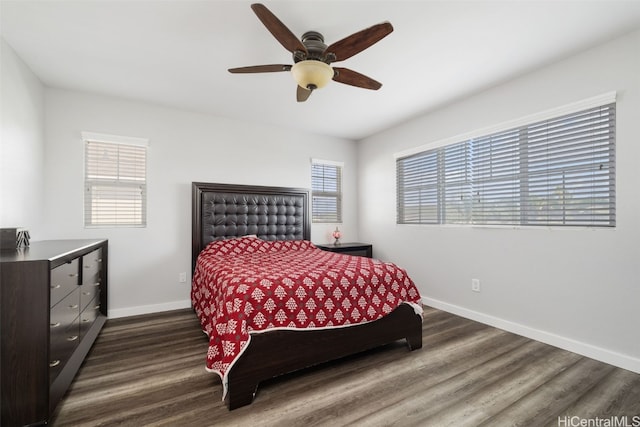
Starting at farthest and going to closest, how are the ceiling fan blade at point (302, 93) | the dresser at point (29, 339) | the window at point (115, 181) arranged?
1. the window at point (115, 181)
2. the ceiling fan blade at point (302, 93)
3. the dresser at point (29, 339)

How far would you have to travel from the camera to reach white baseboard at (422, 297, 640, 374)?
7.03ft

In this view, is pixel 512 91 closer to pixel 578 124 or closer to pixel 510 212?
pixel 578 124

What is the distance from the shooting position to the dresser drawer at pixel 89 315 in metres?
2.23

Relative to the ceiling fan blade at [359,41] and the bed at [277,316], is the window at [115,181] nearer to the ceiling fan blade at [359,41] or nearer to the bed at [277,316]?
the bed at [277,316]

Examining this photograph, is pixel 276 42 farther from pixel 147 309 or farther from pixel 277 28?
pixel 147 309

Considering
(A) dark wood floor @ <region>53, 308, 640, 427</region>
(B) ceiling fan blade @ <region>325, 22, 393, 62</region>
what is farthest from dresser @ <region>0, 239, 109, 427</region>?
(B) ceiling fan blade @ <region>325, 22, 393, 62</region>

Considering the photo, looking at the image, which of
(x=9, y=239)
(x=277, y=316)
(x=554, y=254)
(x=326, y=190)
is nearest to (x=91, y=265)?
(x=9, y=239)

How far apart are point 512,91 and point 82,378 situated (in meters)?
4.39

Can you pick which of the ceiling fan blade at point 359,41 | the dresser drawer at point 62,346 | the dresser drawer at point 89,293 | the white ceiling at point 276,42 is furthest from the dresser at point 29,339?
the ceiling fan blade at point 359,41

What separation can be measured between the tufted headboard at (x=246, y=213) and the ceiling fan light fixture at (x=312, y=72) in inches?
86.0

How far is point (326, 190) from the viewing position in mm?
4758

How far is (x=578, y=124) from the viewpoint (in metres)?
2.44

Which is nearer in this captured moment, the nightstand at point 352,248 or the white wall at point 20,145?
the white wall at point 20,145

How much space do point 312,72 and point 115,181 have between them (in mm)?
2762
